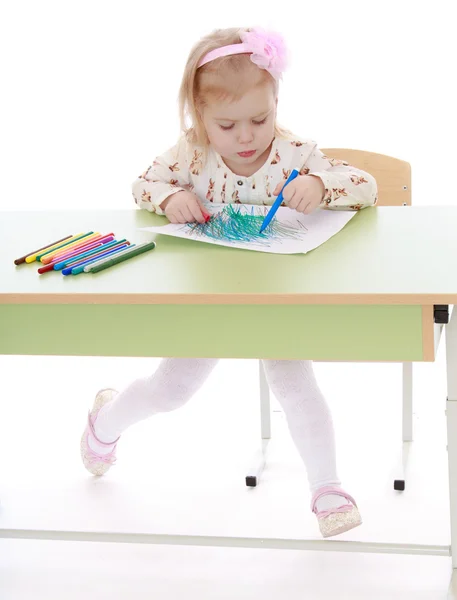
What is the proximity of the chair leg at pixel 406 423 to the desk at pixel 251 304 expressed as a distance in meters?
0.44

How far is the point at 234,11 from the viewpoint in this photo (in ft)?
9.86

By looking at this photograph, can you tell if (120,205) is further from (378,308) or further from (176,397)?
(378,308)

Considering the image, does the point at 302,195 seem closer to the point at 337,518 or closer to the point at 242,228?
the point at 242,228

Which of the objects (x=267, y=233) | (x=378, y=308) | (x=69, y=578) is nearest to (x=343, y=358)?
(x=378, y=308)

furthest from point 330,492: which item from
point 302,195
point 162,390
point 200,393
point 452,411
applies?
point 200,393

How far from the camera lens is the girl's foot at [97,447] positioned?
194 cm

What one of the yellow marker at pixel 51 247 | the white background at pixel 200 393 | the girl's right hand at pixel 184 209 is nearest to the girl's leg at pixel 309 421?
the white background at pixel 200 393

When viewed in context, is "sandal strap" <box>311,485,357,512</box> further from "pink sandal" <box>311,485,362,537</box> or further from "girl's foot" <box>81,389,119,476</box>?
"girl's foot" <box>81,389,119,476</box>

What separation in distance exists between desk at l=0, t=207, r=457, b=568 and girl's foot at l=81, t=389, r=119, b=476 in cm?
56

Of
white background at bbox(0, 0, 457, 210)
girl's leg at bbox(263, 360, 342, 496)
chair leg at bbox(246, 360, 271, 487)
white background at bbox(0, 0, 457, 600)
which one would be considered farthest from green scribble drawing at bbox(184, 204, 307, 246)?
white background at bbox(0, 0, 457, 210)

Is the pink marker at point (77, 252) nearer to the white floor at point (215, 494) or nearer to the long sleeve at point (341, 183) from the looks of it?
the long sleeve at point (341, 183)

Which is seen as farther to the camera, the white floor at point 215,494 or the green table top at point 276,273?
the white floor at point 215,494

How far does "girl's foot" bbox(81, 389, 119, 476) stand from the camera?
194 cm

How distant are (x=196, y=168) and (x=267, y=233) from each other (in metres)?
0.33
